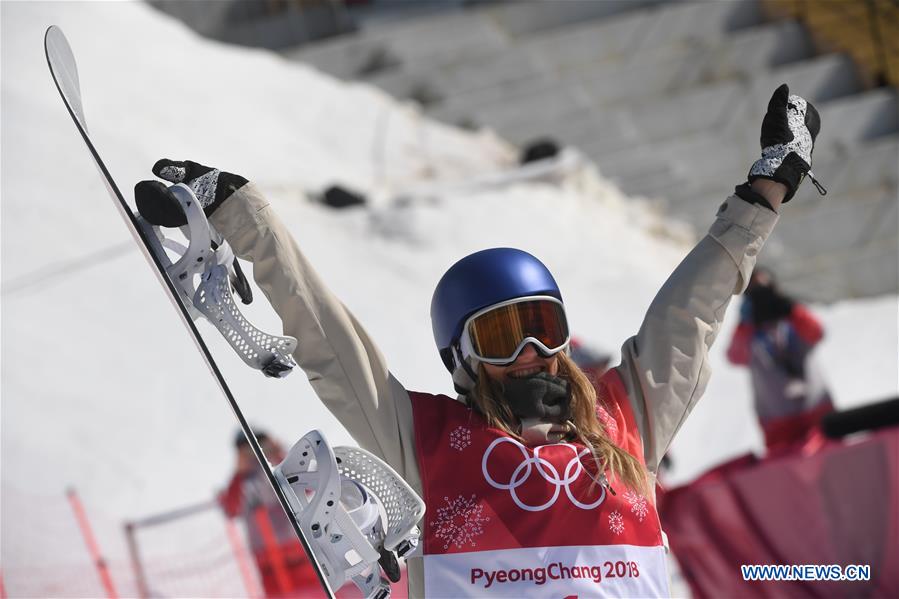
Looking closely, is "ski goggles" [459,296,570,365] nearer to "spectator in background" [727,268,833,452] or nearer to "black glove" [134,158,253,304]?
"black glove" [134,158,253,304]

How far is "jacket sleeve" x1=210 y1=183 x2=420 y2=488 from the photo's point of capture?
2.29 m

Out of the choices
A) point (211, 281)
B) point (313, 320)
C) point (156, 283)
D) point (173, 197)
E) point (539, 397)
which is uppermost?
point (156, 283)

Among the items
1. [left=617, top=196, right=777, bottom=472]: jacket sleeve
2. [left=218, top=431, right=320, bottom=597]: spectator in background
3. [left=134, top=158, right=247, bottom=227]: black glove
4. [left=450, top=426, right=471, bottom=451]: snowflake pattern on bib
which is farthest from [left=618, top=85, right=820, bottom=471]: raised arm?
[left=218, top=431, right=320, bottom=597]: spectator in background

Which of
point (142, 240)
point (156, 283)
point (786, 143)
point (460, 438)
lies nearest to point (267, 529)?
point (460, 438)

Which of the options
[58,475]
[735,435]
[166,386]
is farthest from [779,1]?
[58,475]

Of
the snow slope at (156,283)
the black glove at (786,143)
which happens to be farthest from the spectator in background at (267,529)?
the black glove at (786,143)

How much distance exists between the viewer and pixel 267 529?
539 cm

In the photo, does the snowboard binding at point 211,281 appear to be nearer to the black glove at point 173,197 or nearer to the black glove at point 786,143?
the black glove at point 173,197

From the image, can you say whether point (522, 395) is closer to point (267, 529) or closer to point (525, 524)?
point (525, 524)

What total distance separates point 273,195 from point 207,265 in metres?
7.91

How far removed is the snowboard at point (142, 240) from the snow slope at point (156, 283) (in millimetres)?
1699

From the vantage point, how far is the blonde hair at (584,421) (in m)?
2.35

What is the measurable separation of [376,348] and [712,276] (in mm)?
659

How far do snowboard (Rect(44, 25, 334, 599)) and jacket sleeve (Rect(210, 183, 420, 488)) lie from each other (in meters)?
0.14
